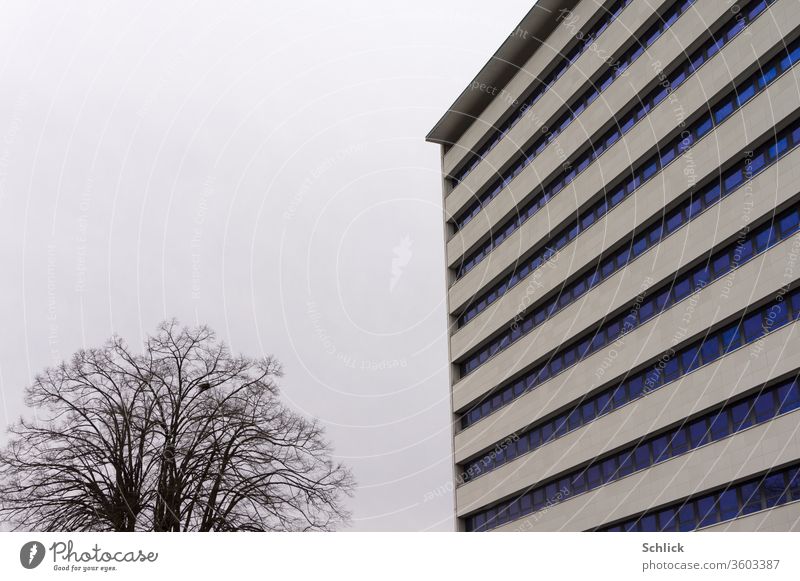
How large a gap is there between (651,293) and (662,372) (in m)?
4.67

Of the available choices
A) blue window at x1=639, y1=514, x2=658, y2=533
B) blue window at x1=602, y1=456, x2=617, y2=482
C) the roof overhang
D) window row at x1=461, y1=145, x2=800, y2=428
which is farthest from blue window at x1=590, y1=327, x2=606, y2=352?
the roof overhang

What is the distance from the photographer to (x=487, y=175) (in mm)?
71062

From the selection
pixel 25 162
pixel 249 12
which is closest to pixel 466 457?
pixel 249 12

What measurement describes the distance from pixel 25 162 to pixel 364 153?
26.2m

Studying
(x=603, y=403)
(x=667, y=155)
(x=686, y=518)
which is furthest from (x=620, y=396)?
(x=667, y=155)

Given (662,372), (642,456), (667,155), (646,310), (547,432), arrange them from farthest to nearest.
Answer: (547,432)
(646,310)
(667,155)
(642,456)
(662,372)

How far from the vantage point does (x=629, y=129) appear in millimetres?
53938

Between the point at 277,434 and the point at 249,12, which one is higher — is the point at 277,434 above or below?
below

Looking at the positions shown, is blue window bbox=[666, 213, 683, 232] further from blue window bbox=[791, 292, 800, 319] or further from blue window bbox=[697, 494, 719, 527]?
blue window bbox=[697, 494, 719, 527]

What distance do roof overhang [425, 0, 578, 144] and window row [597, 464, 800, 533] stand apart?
33909 mm

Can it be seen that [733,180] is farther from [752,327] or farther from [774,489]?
[774,489]

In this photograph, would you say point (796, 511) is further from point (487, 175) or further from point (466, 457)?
point (487, 175)

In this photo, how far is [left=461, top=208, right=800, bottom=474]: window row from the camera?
4203cm
